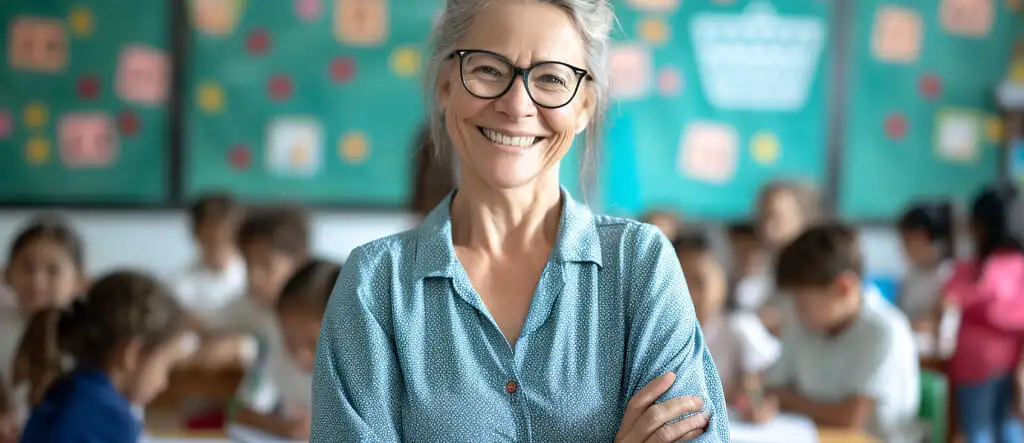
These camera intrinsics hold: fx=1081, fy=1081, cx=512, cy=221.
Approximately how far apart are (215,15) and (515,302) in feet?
13.7

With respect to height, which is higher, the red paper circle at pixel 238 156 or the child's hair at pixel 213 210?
the red paper circle at pixel 238 156

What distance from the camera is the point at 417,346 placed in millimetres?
1120

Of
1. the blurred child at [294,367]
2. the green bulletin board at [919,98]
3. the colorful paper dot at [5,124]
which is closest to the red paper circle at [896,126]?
the green bulletin board at [919,98]

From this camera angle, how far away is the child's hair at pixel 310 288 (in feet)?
8.69

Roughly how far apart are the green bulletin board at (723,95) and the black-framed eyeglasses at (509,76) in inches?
163

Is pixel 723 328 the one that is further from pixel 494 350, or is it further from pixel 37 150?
pixel 37 150

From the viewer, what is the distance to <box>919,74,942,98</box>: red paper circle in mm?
5555

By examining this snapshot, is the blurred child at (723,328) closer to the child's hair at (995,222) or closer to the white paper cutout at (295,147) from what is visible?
the child's hair at (995,222)

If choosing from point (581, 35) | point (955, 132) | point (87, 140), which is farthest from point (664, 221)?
point (581, 35)

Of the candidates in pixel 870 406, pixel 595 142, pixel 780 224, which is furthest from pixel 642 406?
pixel 780 224

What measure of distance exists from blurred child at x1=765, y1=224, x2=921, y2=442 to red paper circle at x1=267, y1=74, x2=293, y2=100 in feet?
9.17

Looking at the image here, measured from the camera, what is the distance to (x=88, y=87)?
4902 millimetres

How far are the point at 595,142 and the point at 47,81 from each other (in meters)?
4.21

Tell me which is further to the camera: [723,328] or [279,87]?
[279,87]
